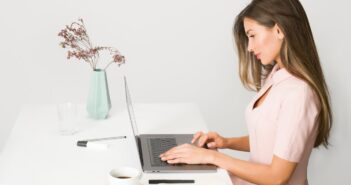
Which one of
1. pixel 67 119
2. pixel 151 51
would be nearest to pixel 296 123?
pixel 67 119

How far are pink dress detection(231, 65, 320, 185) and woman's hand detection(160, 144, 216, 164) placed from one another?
0.68ft

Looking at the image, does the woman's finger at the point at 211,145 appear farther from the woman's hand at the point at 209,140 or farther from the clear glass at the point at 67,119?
the clear glass at the point at 67,119

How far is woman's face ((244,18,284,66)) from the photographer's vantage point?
1.68m

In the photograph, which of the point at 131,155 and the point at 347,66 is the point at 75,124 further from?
the point at 347,66

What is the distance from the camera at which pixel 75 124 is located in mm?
2012

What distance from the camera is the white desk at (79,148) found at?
5.02 feet

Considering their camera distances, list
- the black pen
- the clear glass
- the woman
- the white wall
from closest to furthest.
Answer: the black pen
the woman
the clear glass
the white wall

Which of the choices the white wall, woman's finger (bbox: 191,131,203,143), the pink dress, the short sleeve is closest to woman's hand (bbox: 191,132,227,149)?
woman's finger (bbox: 191,131,203,143)

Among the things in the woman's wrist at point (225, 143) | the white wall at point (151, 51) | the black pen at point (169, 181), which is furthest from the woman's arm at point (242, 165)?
the white wall at point (151, 51)

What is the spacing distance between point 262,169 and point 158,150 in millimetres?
345

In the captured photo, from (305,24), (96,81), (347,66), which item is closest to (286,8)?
(305,24)

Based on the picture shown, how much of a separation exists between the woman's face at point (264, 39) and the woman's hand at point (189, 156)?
15.0 inches

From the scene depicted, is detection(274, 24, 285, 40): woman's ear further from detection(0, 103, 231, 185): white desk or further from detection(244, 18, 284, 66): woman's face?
detection(0, 103, 231, 185): white desk

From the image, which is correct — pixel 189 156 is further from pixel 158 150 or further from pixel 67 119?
pixel 67 119
